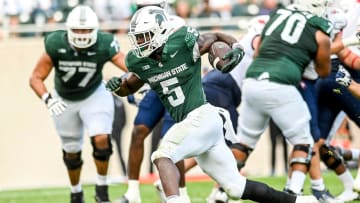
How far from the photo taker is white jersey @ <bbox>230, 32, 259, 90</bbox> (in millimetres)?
9594

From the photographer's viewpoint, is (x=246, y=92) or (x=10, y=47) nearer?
(x=246, y=92)

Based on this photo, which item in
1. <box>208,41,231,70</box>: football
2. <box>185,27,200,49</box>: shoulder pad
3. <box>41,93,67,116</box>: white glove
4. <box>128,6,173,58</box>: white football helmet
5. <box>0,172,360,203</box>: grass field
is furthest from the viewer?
<box>0,172,360,203</box>: grass field

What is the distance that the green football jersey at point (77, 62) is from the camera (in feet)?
30.3

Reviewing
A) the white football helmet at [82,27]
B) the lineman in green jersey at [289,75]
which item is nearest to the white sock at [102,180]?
the white football helmet at [82,27]

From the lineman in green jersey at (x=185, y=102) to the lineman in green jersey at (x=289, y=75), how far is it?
45.9 inches

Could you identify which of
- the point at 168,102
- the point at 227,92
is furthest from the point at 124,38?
the point at 168,102

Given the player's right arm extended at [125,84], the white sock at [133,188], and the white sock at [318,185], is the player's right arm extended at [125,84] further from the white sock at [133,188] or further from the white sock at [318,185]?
the white sock at [318,185]

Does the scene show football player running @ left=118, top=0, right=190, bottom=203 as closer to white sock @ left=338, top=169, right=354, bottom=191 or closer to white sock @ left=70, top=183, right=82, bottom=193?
white sock @ left=70, top=183, right=82, bottom=193

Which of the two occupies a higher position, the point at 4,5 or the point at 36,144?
the point at 4,5

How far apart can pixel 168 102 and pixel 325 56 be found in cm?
161

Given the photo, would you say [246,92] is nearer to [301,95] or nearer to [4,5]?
[301,95]

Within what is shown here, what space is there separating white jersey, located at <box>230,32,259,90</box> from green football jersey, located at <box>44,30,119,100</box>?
1.15 m

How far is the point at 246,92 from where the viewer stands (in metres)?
8.61

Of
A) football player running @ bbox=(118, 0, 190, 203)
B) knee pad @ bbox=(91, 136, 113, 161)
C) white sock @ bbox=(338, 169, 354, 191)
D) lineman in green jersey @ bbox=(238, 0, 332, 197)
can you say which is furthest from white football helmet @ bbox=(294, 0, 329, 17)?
knee pad @ bbox=(91, 136, 113, 161)
